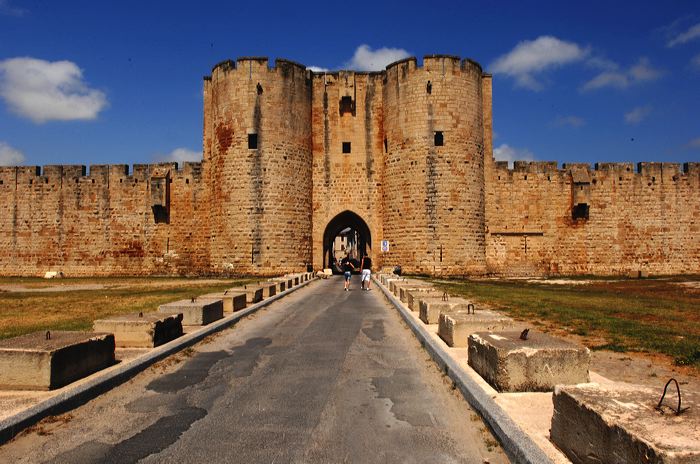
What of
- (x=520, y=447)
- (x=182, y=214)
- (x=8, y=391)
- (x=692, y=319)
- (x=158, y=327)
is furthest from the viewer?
(x=182, y=214)

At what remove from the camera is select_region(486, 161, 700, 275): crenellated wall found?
30312mm

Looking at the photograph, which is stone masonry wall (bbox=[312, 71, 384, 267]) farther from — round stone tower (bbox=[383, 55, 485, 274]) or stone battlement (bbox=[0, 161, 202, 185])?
stone battlement (bbox=[0, 161, 202, 185])

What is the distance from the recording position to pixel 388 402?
503 centimetres

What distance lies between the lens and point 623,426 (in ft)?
9.05

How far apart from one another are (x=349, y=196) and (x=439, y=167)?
561cm

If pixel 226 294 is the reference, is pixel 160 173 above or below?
above

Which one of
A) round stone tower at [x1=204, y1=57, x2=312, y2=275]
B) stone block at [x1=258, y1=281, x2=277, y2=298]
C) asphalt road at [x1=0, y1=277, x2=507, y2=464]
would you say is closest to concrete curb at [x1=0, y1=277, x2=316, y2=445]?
asphalt road at [x1=0, y1=277, x2=507, y2=464]

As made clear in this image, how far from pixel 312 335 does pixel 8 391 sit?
4760mm

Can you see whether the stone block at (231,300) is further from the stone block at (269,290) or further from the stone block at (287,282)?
the stone block at (287,282)

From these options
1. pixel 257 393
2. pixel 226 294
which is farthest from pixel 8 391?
pixel 226 294

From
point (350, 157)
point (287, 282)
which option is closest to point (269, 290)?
point (287, 282)

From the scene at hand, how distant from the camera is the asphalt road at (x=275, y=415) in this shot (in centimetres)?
376

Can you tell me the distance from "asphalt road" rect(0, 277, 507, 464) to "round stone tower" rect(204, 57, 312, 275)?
2040cm

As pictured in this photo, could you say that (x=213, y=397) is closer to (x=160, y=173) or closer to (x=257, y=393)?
(x=257, y=393)
